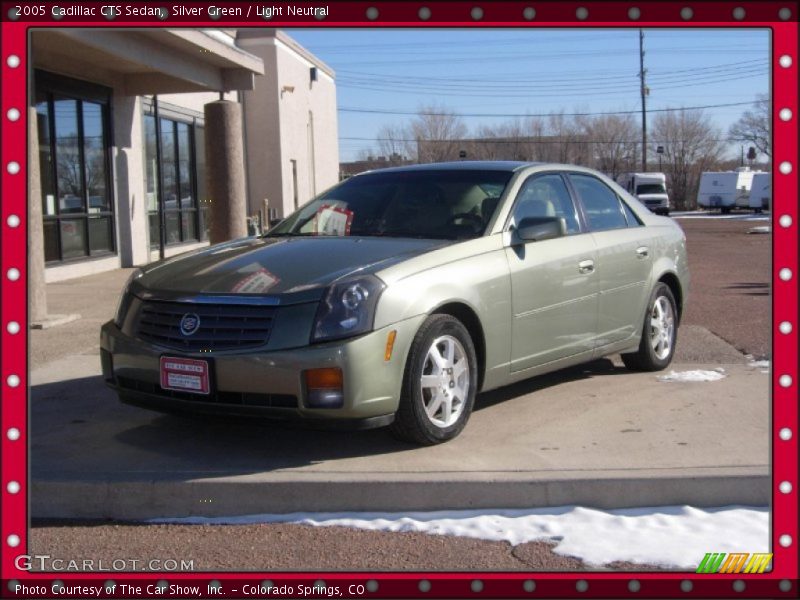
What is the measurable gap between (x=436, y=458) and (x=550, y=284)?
1486 mm

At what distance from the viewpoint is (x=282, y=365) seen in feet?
14.6

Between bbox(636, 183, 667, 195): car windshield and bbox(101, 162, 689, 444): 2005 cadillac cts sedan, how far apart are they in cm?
4470

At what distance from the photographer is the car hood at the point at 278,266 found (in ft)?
15.4

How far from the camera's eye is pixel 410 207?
19.2 ft

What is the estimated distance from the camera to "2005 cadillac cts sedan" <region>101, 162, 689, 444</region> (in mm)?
4508

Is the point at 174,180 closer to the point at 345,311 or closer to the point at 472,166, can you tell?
the point at 472,166

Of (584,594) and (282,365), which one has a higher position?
(282,365)

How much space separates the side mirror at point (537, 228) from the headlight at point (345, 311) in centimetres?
130

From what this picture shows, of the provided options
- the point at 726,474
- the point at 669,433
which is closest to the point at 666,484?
the point at 726,474

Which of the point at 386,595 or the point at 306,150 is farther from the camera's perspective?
the point at 306,150

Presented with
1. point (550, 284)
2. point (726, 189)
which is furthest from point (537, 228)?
point (726, 189)

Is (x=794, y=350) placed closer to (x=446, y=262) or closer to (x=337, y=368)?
(x=337, y=368)

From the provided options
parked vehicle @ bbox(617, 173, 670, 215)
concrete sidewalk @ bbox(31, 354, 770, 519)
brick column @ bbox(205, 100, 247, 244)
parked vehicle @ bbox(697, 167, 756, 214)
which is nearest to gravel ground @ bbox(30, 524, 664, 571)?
concrete sidewalk @ bbox(31, 354, 770, 519)
